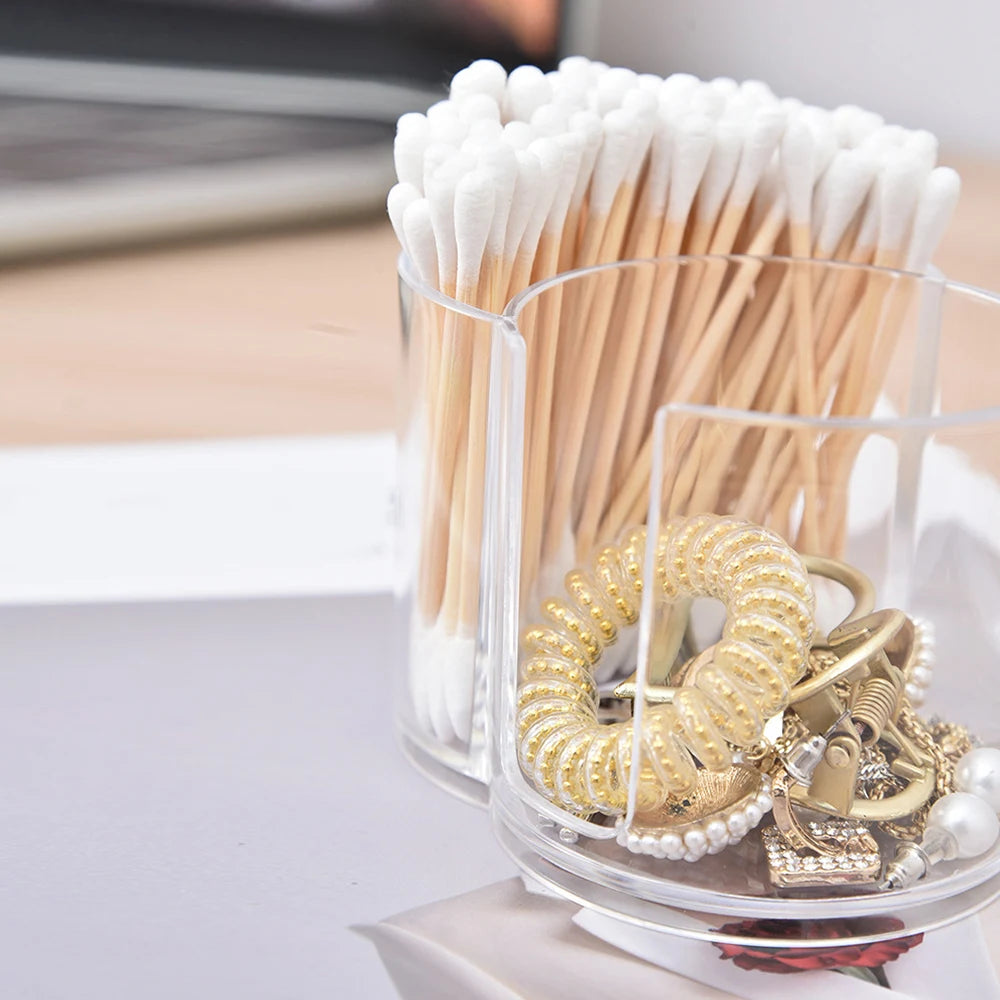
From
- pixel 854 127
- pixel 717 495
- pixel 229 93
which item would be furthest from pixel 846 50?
pixel 717 495

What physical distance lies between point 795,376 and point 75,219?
0.46m

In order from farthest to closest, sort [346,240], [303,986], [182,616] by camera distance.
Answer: [346,240] → [182,616] → [303,986]

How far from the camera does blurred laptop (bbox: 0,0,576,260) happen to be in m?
0.68

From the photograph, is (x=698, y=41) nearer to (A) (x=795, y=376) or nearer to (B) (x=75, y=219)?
(B) (x=75, y=219)

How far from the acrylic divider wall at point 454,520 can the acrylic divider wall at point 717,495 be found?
0.01 m

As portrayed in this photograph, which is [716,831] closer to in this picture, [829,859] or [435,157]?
[829,859]

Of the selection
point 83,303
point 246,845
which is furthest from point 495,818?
point 83,303

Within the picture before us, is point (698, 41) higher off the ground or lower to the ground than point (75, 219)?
higher

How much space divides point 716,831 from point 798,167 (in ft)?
0.47

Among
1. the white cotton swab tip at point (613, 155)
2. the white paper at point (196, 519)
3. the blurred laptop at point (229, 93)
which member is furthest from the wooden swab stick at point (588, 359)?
the blurred laptop at point (229, 93)

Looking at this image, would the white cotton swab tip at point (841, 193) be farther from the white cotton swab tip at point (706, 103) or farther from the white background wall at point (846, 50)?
the white background wall at point (846, 50)

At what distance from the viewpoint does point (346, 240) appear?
712mm

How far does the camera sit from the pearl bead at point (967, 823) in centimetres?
25

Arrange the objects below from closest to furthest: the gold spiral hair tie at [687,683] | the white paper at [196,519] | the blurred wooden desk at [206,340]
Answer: the gold spiral hair tie at [687,683]
the white paper at [196,519]
the blurred wooden desk at [206,340]
